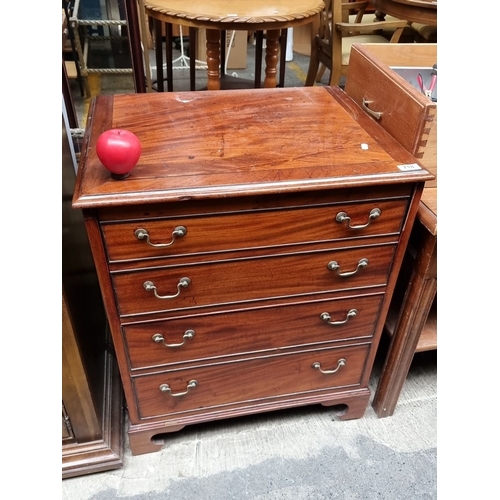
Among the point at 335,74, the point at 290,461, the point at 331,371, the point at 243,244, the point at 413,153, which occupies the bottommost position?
the point at 290,461

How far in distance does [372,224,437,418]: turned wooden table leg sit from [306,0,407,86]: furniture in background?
1.72 m

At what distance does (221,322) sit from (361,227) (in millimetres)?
391

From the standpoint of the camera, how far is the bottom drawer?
45.8 inches

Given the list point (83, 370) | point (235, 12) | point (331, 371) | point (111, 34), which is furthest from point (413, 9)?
point (83, 370)

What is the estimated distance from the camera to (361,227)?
987mm

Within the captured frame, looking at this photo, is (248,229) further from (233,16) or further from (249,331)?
(233,16)

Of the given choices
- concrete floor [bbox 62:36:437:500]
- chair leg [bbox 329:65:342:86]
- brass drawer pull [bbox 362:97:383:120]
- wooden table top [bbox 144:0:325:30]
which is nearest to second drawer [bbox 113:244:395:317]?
brass drawer pull [bbox 362:97:383:120]

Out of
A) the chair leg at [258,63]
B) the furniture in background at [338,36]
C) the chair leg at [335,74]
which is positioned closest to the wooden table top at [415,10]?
the furniture in background at [338,36]

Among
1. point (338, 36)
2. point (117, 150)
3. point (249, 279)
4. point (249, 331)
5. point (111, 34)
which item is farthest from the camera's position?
point (338, 36)

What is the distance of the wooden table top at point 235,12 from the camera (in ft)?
6.13

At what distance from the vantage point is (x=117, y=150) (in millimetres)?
800

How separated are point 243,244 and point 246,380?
45 cm

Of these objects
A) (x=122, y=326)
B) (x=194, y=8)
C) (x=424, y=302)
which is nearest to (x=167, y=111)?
(x=122, y=326)

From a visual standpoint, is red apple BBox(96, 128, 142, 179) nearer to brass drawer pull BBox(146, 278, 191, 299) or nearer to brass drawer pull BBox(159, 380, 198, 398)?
brass drawer pull BBox(146, 278, 191, 299)
